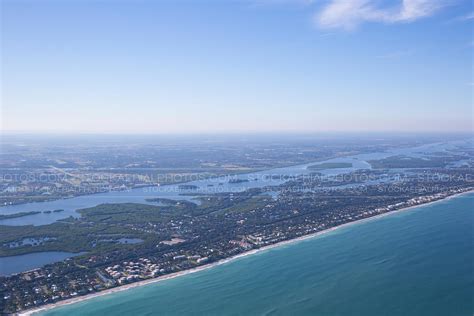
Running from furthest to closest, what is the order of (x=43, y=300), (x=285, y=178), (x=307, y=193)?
(x=285, y=178) < (x=307, y=193) < (x=43, y=300)

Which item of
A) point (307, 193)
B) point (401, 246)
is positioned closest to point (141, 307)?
point (401, 246)

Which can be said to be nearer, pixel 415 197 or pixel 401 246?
pixel 401 246

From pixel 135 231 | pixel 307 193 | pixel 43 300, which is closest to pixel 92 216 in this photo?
pixel 135 231

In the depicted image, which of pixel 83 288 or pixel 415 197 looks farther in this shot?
pixel 415 197

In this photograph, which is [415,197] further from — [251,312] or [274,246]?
[251,312]

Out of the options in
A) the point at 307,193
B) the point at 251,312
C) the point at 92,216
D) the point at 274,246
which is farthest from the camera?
the point at 307,193

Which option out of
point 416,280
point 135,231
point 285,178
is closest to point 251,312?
point 416,280

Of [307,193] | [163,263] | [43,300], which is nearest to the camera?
[43,300]

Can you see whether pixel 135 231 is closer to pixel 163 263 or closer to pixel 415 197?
pixel 163 263

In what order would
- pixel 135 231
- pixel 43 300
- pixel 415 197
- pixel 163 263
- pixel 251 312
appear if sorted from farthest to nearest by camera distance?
1. pixel 415 197
2. pixel 135 231
3. pixel 163 263
4. pixel 43 300
5. pixel 251 312
